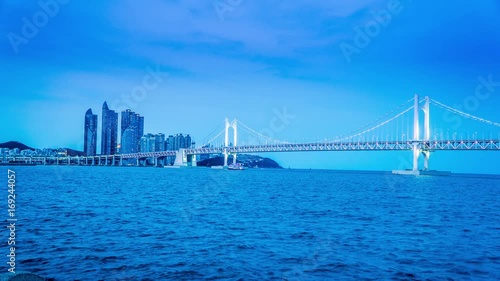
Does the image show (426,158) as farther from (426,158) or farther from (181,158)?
(181,158)

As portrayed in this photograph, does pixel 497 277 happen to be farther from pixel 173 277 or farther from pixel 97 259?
pixel 97 259

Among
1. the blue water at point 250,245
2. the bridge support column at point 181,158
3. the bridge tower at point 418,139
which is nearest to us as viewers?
the blue water at point 250,245

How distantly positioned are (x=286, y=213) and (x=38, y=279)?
46.9 feet

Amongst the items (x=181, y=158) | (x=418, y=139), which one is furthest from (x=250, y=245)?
(x=181, y=158)

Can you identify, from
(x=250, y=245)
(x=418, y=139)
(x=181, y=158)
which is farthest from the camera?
(x=181, y=158)

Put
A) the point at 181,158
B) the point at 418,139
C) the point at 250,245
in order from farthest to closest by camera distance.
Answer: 1. the point at 181,158
2. the point at 418,139
3. the point at 250,245

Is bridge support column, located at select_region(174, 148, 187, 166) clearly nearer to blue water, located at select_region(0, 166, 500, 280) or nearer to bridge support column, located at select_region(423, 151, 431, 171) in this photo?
bridge support column, located at select_region(423, 151, 431, 171)

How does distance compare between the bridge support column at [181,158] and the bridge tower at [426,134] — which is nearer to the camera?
the bridge tower at [426,134]

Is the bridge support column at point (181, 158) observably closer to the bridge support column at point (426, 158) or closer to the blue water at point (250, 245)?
the bridge support column at point (426, 158)

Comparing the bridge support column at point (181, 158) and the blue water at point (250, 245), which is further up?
the bridge support column at point (181, 158)

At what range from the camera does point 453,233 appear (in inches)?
531

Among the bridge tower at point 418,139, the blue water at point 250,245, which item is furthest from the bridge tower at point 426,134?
the blue water at point 250,245

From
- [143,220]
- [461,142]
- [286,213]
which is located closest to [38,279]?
[143,220]

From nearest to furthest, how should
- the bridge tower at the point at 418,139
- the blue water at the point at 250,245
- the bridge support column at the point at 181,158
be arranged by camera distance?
the blue water at the point at 250,245 < the bridge tower at the point at 418,139 < the bridge support column at the point at 181,158
